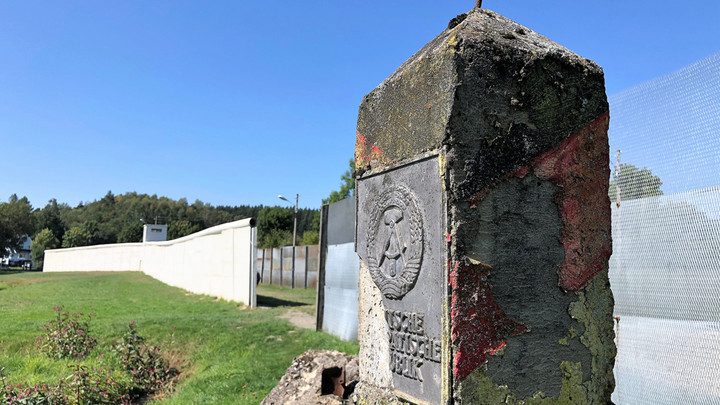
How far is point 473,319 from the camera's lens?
7.38 feet

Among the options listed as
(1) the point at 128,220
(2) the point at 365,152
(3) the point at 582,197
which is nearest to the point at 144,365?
(2) the point at 365,152

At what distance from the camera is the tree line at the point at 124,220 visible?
2000 inches

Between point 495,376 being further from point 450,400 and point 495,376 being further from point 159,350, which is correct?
point 159,350

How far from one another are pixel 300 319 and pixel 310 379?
6478mm

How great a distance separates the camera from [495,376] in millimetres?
2262

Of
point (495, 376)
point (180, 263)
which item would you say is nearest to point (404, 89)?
point (495, 376)

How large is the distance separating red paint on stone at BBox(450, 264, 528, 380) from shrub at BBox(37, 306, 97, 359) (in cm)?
786

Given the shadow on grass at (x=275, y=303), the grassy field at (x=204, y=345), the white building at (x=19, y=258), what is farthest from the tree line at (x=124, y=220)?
the grassy field at (x=204, y=345)

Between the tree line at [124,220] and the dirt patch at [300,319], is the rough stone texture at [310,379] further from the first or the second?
the tree line at [124,220]

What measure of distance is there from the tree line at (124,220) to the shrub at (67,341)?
74.0 ft

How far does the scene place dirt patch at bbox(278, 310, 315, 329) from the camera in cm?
982

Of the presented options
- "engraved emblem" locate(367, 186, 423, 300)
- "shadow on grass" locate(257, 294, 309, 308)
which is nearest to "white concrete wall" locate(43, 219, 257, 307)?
"shadow on grass" locate(257, 294, 309, 308)

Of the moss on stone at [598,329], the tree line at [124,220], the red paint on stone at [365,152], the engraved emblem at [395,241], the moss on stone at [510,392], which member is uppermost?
the tree line at [124,220]

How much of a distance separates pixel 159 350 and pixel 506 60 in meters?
7.61
